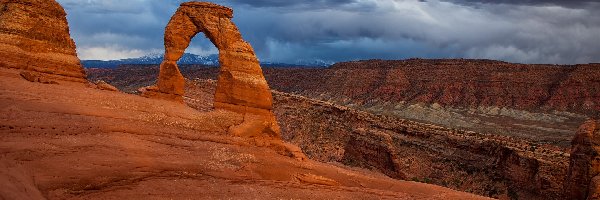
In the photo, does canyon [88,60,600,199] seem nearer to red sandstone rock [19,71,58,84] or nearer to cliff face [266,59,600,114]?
red sandstone rock [19,71,58,84]

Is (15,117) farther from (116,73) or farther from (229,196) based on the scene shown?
(116,73)

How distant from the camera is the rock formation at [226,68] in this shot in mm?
21031

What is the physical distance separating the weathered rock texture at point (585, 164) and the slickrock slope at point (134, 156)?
8446 millimetres

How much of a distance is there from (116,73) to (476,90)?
4479 inches

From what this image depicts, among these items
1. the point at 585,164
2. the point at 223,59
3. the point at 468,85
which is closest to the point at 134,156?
the point at 223,59

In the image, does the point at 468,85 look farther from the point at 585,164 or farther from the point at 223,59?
the point at 223,59

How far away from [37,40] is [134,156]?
32.6 feet

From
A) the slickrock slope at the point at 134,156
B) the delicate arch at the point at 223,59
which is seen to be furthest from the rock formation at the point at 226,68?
the slickrock slope at the point at 134,156

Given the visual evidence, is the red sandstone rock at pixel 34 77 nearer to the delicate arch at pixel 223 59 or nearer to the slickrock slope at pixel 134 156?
the slickrock slope at pixel 134 156

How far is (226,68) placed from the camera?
2130 cm

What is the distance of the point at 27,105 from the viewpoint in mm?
15477

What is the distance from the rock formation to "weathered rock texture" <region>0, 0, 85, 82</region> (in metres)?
3.69

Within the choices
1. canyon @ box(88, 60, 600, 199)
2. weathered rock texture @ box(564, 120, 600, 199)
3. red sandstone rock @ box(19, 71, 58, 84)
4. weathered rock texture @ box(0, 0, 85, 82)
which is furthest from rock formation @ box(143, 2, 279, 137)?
weathered rock texture @ box(564, 120, 600, 199)

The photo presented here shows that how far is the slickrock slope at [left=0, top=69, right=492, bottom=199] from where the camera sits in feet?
38.5
